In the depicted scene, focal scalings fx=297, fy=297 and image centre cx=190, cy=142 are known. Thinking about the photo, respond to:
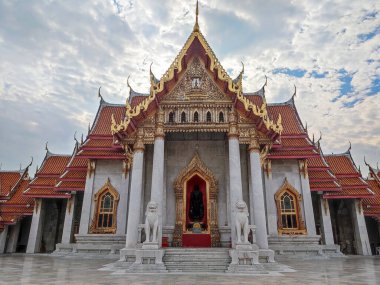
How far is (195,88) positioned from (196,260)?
719cm

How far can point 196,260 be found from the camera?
1031 centimetres

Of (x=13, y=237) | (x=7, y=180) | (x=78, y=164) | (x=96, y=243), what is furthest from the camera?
(x=7, y=180)

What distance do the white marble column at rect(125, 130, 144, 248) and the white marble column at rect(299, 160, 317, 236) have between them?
894 cm

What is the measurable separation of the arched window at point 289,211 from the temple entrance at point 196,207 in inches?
156

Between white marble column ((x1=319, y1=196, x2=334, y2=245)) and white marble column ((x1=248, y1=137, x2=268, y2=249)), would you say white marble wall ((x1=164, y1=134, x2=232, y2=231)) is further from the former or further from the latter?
white marble column ((x1=319, y1=196, x2=334, y2=245))

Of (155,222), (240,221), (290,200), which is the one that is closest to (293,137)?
(290,200)

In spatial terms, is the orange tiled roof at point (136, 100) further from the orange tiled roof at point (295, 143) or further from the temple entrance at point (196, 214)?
the orange tiled roof at point (295, 143)

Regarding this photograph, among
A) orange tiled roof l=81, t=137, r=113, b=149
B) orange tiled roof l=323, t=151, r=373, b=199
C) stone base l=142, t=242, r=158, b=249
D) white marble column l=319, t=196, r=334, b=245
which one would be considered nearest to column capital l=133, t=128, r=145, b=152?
stone base l=142, t=242, r=158, b=249

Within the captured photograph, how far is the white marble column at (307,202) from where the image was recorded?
15.2 metres

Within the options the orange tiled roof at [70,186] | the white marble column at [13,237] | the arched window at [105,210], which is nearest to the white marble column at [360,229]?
the arched window at [105,210]

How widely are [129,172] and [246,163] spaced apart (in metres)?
6.31

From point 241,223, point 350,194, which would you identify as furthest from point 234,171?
point 350,194

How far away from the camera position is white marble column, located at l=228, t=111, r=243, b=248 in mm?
11180

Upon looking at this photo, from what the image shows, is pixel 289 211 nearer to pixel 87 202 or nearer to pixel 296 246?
pixel 296 246
